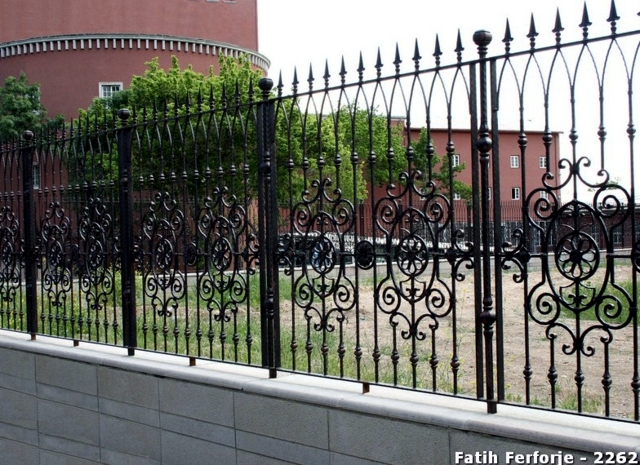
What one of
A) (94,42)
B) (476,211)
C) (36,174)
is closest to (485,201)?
(476,211)

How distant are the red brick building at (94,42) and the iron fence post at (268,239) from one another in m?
25.5

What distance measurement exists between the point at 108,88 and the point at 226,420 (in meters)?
26.3

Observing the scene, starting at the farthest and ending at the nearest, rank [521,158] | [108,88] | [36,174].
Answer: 1. [108,88]
2. [36,174]
3. [521,158]

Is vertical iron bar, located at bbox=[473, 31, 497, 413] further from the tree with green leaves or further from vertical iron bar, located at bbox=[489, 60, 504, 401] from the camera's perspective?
the tree with green leaves

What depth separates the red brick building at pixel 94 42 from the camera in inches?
1134

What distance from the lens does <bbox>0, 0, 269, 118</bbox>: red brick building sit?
28.8 meters

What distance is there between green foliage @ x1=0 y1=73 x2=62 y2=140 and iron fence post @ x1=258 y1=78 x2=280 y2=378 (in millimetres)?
24666

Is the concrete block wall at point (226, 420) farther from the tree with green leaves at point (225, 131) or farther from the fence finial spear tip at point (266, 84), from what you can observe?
the fence finial spear tip at point (266, 84)

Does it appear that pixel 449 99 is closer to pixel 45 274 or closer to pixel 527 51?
pixel 527 51

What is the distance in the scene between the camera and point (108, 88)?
1143 inches

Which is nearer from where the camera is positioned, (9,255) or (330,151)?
(9,255)

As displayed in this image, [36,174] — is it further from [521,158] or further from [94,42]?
[521,158]

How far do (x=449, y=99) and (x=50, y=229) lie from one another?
177 inches

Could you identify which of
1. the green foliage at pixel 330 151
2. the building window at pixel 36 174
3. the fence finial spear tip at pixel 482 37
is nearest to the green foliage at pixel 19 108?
the building window at pixel 36 174
